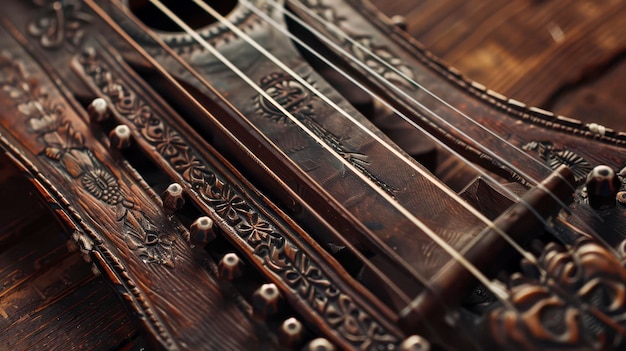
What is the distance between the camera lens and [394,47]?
3.59ft

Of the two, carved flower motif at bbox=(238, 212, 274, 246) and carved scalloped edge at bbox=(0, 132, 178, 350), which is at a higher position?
carved scalloped edge at bbox=(0, 132, 178, 350)

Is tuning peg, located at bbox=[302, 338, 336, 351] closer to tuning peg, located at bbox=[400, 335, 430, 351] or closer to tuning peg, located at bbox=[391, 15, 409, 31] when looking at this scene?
tuning peg, located at bbox=[400, 335, 430, 351]

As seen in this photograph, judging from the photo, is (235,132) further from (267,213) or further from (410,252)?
(410,252)

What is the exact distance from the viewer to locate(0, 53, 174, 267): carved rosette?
2.92 feet

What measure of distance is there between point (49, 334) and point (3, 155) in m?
0.27

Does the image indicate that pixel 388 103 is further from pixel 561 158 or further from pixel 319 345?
pixel 319 345

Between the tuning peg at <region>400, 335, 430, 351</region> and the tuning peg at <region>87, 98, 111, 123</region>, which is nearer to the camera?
the tuning peg at <region>400, 335, 430, 351</region>

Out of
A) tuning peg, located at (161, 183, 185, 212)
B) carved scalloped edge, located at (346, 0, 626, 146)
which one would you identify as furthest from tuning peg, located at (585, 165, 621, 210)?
tuning peg, located at (161, 183, 185, 212)

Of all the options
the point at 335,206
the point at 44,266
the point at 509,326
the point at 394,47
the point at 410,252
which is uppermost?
the point at 44,266

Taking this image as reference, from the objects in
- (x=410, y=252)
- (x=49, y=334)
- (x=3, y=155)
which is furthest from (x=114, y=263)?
(x=410, y=252)

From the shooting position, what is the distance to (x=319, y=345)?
75 cm

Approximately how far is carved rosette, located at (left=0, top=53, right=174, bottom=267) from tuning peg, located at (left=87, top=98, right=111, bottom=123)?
36 mm

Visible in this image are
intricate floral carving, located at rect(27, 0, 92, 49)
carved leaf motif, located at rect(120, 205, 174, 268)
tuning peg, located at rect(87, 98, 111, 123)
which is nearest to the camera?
carved leaf motif, located at rect(120, 205, 174, 268)

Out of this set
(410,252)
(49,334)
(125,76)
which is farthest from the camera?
(125,76)
